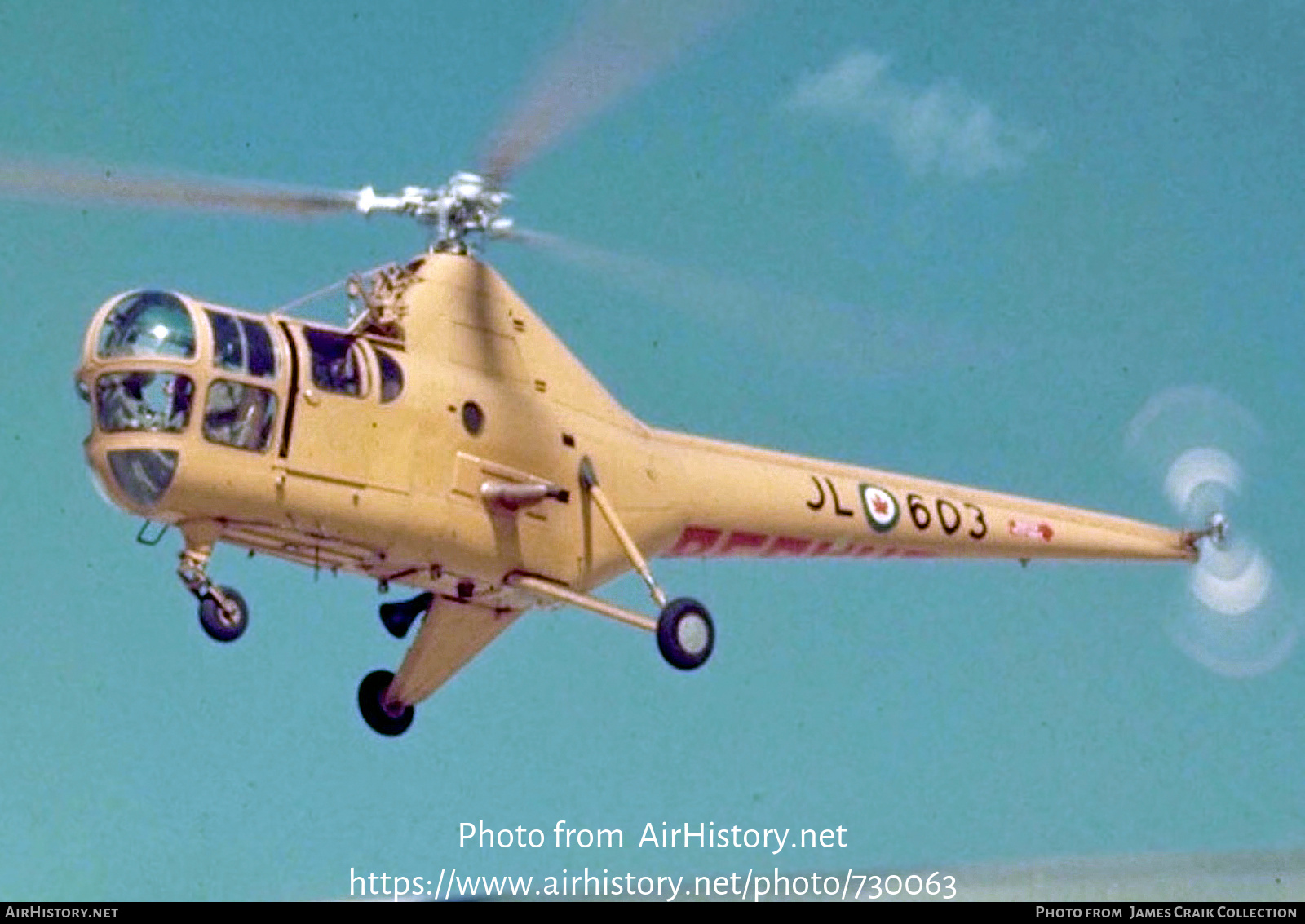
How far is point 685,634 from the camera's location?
28.9m

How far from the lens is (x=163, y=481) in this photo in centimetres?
2598

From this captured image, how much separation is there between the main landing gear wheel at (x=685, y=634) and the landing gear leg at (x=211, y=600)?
4.22m

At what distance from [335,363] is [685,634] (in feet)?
14.4

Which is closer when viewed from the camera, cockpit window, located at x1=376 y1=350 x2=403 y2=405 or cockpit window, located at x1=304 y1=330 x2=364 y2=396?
cockpit window, located at x1=304 y1=330 x2=364 y2=396

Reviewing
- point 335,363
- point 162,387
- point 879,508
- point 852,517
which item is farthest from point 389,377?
point 879,508

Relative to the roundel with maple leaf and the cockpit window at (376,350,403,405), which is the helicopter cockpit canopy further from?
the roundel with maple leaf

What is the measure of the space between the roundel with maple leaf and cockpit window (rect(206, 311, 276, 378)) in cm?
812

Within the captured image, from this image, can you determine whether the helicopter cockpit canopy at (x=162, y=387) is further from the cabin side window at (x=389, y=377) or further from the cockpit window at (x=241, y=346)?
the cabin side window at (x=389, y=377)

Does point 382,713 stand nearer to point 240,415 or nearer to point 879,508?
point 240,415

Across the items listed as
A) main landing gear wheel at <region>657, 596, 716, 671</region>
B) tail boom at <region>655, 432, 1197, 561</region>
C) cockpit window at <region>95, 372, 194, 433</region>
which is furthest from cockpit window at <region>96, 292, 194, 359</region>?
tail boom at <region>655, 432, 1197, 561</region>

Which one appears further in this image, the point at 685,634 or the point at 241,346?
the point at 685,634

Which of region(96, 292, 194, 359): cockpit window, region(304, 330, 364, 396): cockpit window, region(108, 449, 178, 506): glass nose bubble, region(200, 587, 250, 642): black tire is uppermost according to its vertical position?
region(304, 330, 364, 396): cockpit window

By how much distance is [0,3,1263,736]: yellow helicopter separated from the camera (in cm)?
2619

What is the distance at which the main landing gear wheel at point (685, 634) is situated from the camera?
94.4 feet
